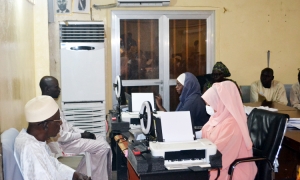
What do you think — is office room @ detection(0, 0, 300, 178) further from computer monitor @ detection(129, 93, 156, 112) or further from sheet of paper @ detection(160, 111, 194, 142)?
sheet of paper @ detection(160, 111, 194, 142)

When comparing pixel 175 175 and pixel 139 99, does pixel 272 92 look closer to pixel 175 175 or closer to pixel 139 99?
pixel 139 99

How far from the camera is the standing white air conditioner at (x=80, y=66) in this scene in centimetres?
501

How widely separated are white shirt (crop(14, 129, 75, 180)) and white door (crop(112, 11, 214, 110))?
332cm

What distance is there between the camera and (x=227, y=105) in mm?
2887

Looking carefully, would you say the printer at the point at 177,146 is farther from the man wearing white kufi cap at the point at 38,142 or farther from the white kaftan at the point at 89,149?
the white kaftan at the point at 89,149

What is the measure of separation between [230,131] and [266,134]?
357 mm

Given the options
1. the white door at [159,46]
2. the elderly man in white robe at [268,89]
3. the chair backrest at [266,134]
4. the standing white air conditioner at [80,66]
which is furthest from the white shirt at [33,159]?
the elderly man in white robe at [268,89]

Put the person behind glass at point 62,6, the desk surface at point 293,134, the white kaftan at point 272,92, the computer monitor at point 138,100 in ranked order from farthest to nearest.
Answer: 1. the white kaftan at point 272,92
2. the person behind glass at point 62,6
3. the computer monitor at point 138,100
4. the desk surface at point 293,134

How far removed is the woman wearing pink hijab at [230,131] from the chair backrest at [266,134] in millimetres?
108

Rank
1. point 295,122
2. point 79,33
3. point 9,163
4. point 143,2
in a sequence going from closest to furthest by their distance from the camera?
point 9,163 → point 295,122 → point 79,33 → point 143,2

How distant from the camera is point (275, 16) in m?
6.00

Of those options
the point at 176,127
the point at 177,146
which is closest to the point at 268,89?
the point at 176,127

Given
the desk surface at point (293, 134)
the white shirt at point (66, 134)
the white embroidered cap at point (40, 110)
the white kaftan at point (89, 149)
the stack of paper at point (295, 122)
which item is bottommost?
the white kaftan at point (89, 149)

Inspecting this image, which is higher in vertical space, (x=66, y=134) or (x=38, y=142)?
(x=38, y=142)
